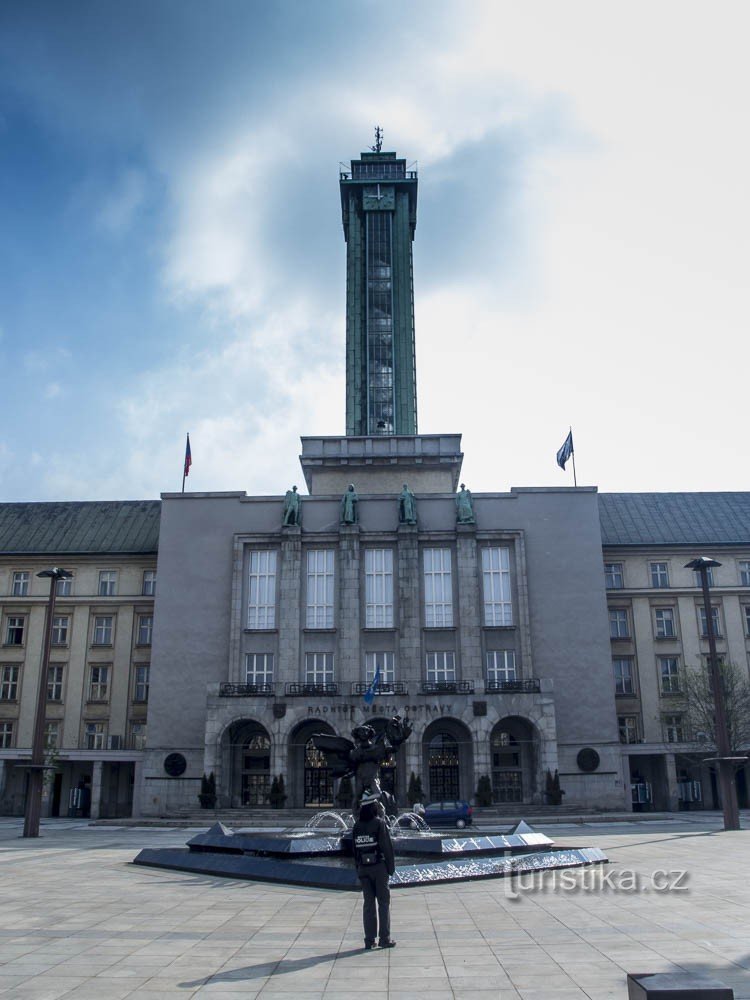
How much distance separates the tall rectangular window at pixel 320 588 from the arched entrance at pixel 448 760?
8.56 meters

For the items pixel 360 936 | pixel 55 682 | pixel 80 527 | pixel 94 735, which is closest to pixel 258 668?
pixel 94 735

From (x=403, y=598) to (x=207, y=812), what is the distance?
1558 centimetres

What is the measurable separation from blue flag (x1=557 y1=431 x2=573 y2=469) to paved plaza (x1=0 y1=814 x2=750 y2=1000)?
36.0 meters

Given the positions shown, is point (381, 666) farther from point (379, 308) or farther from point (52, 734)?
point (379, 308)

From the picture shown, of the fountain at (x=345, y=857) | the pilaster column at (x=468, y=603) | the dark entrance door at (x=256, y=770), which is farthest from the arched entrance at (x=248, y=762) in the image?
the fountain at (x=345, y=857)

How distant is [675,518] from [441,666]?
22.6m

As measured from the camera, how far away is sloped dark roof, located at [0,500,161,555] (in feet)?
196

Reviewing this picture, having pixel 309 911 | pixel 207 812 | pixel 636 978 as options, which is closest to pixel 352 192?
pixel 207 812

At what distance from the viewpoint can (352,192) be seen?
81.1 m

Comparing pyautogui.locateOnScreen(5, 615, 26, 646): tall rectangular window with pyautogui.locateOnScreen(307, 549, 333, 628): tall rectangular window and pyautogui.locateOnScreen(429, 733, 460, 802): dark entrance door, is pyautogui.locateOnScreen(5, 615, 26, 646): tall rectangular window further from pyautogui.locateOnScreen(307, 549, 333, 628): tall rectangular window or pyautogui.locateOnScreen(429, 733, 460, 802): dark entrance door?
pyautogui.locateOnScreen(429, 733, 460, 802): dark entrance door

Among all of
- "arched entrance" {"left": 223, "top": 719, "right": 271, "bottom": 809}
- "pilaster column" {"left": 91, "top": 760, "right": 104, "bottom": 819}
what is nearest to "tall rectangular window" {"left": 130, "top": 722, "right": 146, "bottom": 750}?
"pilaster column" {"left": 91, "top": 760, "right": 104, "bottom": 819}

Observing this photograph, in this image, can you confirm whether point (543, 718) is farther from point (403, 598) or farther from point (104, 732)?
point (104, 732)

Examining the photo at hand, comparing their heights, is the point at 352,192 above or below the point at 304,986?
above

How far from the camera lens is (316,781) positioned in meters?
48.3
